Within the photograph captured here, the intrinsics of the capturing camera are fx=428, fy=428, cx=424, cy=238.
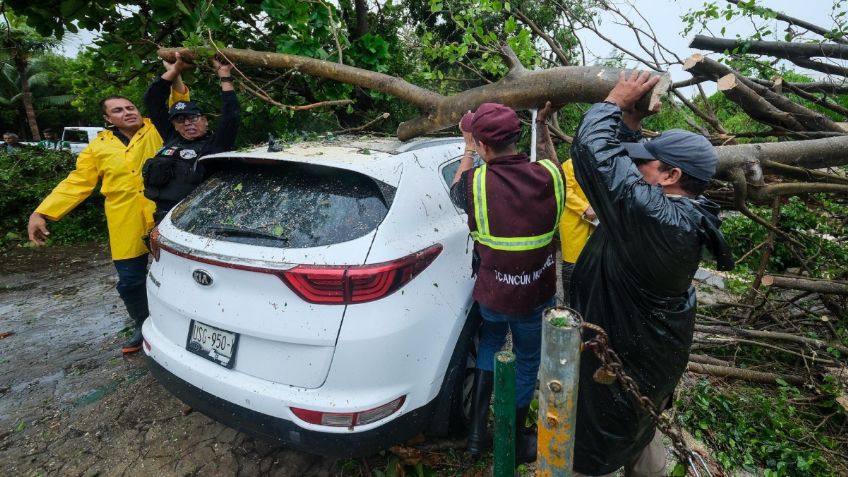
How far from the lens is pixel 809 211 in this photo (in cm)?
459

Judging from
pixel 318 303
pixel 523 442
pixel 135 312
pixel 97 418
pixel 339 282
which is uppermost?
pixel 339 282

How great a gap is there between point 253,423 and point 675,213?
1.90 meters

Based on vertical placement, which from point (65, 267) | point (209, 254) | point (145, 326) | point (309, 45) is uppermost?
point (309, 45)

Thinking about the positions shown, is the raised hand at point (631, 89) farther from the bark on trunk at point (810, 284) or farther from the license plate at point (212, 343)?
the bark on trunk at point (810, 284)

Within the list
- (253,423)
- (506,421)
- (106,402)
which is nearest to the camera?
(506,421)

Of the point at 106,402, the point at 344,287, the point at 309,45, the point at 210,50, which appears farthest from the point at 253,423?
the point at 309,45

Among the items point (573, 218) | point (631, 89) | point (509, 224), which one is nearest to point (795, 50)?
point (573, 218)

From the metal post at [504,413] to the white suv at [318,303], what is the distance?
0.45 metres

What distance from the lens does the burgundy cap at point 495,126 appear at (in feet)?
6.61

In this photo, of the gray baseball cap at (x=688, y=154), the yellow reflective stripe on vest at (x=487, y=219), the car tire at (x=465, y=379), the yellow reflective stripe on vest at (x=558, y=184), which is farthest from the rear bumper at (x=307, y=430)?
the gray baseball cap at (x=688, y=154)

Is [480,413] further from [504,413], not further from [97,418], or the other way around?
[97,418]

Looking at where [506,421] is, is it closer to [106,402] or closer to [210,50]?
[106,402]

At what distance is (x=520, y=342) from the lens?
2.32 meters

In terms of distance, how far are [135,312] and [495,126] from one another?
3.31m
